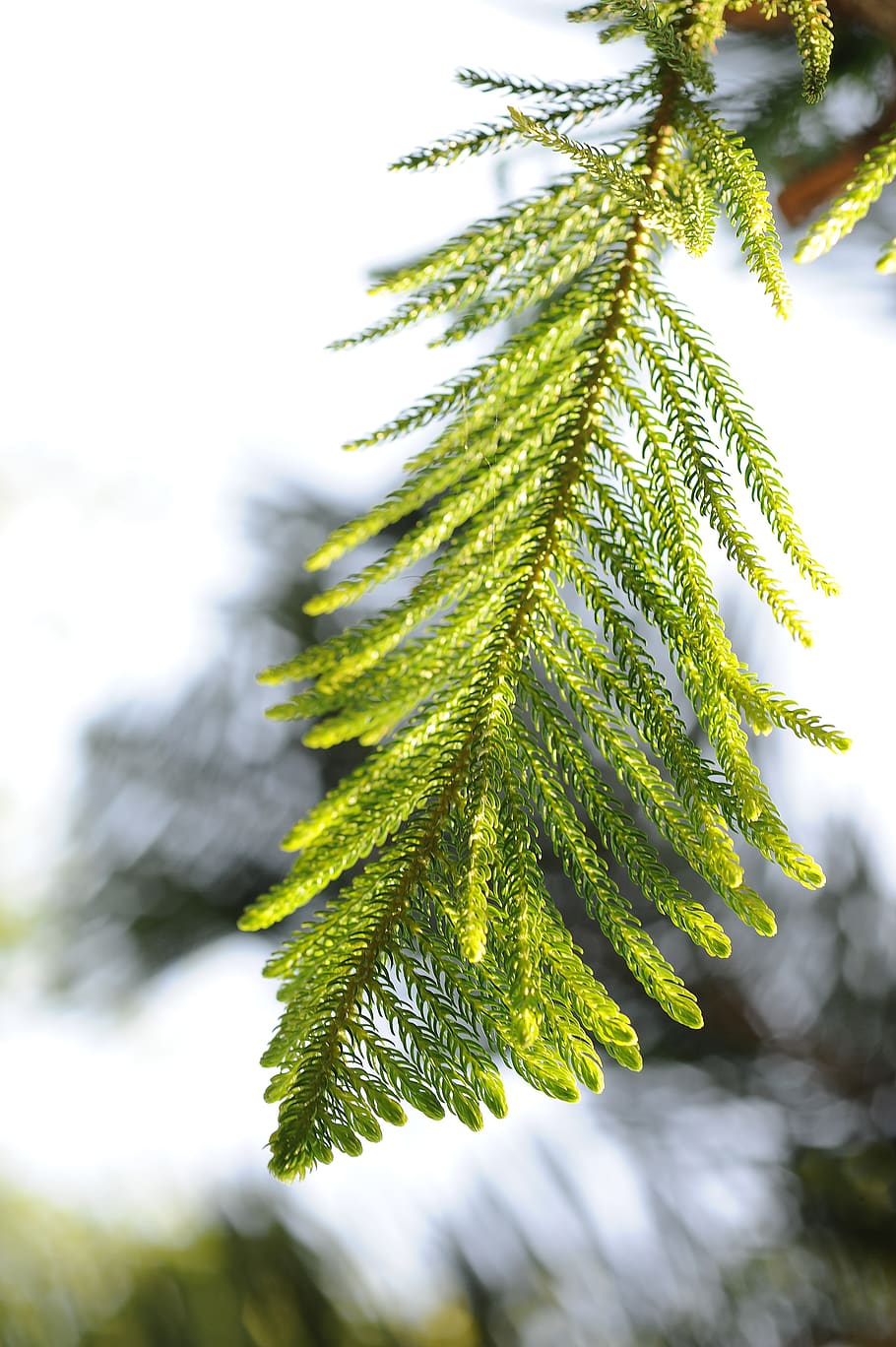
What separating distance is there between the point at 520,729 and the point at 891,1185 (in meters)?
0.58

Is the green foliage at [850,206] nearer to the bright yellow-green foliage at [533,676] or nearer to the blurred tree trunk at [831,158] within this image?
the bright yellow-green foliage at [533,676]

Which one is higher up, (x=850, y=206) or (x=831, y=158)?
(x=831, y=158)

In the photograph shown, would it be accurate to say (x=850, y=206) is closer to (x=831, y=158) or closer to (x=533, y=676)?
(x=533, y=676)

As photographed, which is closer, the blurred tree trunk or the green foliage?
the green foliage

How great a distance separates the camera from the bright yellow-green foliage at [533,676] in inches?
9.6

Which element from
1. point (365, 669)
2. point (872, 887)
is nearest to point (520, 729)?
point (365, 669)

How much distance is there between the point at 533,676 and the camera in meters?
0.28

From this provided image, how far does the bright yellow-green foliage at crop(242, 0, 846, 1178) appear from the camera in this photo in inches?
9.6

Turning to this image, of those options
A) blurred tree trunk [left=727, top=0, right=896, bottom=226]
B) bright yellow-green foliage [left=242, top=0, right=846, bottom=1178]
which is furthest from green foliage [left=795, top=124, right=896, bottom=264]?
blurred tree trunk [left=727, top=0, right=896, bottom=226]

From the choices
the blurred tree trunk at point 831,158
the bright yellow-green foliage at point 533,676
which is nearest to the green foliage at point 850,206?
the bright yellow-green foliage at point 533,676

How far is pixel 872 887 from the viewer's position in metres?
0.68

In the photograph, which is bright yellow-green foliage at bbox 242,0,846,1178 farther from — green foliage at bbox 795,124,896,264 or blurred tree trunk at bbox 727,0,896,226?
blurred tree trunk at bbox 727,0,896,226

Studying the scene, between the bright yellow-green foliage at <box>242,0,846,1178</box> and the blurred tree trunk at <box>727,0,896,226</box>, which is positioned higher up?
the blurred tree trunk at <box>727,0,896,226</box>

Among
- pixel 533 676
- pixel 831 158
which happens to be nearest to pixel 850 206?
pixel 533 676
